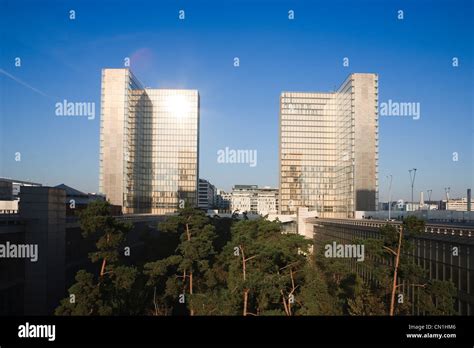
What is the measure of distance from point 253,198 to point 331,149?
6927 centimetres

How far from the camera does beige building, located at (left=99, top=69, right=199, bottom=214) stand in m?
68.4

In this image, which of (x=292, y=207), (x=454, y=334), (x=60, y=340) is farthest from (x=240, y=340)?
(x=292, y=207)

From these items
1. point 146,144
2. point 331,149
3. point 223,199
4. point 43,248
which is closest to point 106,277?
point 43,248

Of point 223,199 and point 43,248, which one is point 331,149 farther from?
point 223,199

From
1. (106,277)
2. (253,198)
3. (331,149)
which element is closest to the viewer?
(106,277)

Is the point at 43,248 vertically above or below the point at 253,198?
above

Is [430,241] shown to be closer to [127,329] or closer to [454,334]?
[454,334]

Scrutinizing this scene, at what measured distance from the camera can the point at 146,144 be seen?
272 feet

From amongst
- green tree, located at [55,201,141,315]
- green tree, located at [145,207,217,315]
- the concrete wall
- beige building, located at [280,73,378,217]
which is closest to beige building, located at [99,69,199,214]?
beige building, located at [280,73,378,217]

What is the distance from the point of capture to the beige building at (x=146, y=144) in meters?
68.4

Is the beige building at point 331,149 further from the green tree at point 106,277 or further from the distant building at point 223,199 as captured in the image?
the distant building at point 223,199

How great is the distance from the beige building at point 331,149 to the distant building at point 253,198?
51.9 metres

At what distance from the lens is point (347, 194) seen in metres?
80.1

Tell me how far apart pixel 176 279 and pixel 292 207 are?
7092 centimetres
